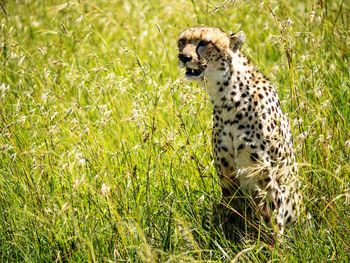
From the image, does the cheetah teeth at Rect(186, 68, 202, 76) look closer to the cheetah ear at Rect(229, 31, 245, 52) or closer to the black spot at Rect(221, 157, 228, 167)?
the cheetah ear at Rect(229, 31, 245, 52)

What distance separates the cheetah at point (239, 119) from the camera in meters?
3.31

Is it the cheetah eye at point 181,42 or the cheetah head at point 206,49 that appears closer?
the cheetah head at point 206,49

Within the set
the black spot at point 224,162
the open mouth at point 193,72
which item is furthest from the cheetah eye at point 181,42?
the black spot at point 224,162

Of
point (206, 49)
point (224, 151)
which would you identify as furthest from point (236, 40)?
point (224, 151)

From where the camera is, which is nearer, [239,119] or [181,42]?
[239,119]

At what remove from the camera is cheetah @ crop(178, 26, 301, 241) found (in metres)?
3.31

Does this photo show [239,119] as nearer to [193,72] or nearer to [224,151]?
[224,151]

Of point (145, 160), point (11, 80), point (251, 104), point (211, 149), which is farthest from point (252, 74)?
point (11, 80)

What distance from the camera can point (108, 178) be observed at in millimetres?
3072

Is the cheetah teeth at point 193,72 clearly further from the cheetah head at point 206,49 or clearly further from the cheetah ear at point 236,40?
the cheetah ear at point 236,40

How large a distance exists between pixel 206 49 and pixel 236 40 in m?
0.14

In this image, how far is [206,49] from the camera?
11.1 feet

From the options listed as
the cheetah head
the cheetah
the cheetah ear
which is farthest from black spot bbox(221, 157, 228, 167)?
the cheetah ear

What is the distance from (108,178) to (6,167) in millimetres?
606
